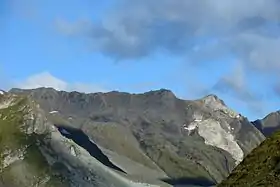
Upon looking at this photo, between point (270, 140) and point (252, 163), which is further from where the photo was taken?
point (270, 140)

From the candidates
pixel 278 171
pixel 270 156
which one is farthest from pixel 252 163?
pixel 278 171

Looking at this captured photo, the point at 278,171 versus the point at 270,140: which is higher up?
the point at 270,140

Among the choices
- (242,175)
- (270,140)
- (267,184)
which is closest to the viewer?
(267,184)

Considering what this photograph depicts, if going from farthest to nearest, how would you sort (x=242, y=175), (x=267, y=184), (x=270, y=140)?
(x=270, y=140) < (x=242, y=175) < (x=267, y=184)

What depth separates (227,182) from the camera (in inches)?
1470

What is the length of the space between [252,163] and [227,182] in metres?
1.71

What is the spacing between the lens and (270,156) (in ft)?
120

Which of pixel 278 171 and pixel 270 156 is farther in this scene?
pixel 270 156

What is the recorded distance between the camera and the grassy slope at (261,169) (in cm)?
3253

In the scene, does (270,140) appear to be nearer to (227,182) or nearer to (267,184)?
(227,182)

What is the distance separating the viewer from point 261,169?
3522 cm

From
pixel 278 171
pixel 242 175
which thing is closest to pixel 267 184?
pixel 278 171

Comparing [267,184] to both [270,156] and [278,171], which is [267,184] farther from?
[270,156]

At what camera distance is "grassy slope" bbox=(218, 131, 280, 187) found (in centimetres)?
3253
